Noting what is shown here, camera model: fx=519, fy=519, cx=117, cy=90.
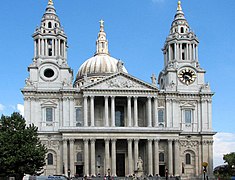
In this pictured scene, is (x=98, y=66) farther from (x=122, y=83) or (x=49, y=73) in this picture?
(x=122, y=83)

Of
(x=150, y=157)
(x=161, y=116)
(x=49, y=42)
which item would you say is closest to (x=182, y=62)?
(x=161, y=116)

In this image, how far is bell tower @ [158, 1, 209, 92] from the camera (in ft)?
302

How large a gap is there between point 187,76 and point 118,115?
14.3 metres

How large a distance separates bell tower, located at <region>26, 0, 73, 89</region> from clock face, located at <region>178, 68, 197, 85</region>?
64.8ft

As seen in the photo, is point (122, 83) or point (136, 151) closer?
point (136, 151)

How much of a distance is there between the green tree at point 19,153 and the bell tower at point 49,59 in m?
20.3

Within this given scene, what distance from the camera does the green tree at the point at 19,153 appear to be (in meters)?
65.6

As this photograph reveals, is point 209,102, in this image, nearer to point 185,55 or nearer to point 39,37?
point 185,55

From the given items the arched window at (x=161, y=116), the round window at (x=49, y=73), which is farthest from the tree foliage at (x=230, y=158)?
the round window at (x=49, y=73)

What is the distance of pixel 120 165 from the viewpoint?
88.7m

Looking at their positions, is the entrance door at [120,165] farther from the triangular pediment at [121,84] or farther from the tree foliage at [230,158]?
the tree foliage at [230,158]

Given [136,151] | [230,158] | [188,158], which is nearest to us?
[136,151]

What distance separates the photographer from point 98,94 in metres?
86.5

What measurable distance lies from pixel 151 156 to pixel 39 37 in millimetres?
28082
